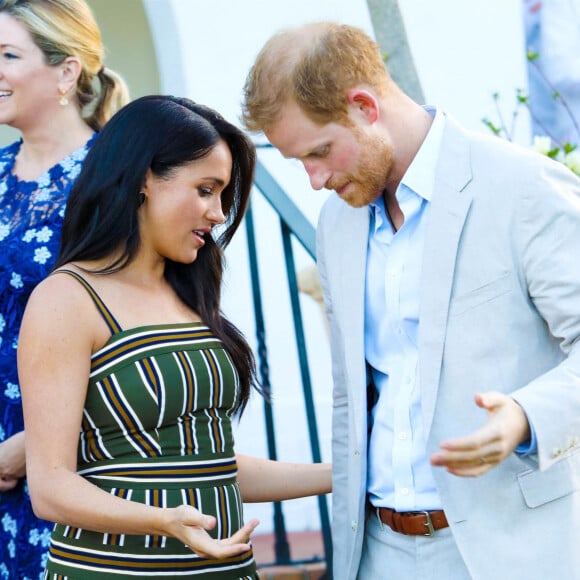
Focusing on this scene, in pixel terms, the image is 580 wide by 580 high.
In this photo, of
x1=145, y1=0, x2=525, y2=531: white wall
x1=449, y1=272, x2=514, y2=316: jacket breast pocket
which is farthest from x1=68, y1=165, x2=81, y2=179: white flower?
x1=145, y1=0, x2=525, y2=531: white wall

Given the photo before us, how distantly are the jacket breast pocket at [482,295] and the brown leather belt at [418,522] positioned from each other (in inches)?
17.1

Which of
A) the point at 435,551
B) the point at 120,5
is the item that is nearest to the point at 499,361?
the point at 435,551

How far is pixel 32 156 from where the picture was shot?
9.92 feet

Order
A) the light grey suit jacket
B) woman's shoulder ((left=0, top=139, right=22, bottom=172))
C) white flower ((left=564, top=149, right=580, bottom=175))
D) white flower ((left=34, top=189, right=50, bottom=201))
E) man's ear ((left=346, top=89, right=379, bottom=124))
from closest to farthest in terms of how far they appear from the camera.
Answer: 1. the light grey suit jacket
2. man's ear ((left=346, top=89, right=379, bottom=124))
3. white flower ((left=34, top=189, right=50, bottom=201))
4. woman's shoulder ((left=0, top=139, right=22, bottom=172))
5. white flower ((left=564, top=149, right=580, bottom=175))

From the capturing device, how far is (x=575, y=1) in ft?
19.6

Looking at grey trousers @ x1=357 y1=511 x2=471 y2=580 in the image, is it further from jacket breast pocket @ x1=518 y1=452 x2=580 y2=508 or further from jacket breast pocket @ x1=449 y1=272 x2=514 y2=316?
jacket breast pocket @ x1=449 y1=272 x2=514 y2=316

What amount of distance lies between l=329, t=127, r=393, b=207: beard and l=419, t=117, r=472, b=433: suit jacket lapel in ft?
0.46

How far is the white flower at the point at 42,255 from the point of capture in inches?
109

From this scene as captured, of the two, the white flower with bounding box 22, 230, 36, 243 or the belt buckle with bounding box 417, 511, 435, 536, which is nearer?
the belt buckle with bounding box 417, 511, 435, 536

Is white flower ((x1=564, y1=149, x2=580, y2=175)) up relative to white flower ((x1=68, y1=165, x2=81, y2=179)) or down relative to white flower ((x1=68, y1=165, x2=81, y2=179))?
down

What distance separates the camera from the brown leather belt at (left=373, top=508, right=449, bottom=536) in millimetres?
2301

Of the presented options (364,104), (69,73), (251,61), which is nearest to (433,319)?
(364,104)

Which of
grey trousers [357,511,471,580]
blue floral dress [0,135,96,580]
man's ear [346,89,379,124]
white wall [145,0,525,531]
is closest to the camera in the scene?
grey trousers [357,511,471,580]

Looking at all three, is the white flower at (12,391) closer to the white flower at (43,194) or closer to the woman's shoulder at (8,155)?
the white flower at (43,194)
